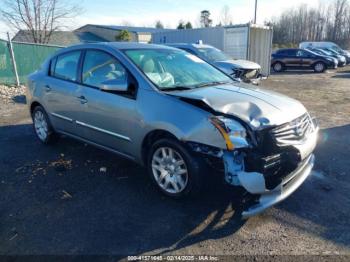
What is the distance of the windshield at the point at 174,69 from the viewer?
12.3 ft

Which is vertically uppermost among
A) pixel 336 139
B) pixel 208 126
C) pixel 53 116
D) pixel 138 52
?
pixel 138 52

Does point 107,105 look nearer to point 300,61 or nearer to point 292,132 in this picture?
point 292,132

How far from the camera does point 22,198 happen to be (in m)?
3.56

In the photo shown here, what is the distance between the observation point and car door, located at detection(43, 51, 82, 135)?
4422mm

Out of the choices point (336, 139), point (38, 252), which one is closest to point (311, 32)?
point (336, 139)

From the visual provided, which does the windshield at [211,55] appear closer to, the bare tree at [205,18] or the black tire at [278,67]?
the black tire at [278,67]

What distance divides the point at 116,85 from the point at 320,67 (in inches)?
854

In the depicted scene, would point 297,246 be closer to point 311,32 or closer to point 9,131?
point 9,131

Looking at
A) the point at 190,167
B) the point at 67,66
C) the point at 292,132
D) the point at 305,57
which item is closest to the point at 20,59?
the point at 67,66

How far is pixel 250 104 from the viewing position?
10.5 ft

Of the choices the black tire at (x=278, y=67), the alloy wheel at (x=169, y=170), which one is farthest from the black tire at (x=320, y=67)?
the alloy wheel at (x=169, y=170)

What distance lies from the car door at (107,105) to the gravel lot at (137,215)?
1.80 feet

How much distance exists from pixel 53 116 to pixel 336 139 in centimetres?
520

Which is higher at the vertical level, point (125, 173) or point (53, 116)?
point (53, 116)
